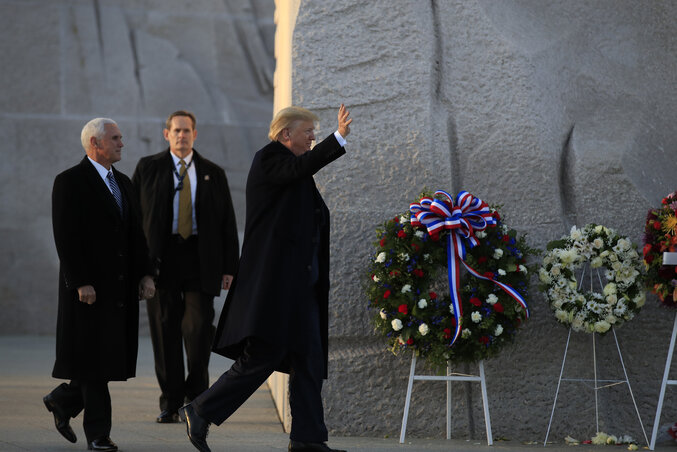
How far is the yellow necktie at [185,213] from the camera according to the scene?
6.02m

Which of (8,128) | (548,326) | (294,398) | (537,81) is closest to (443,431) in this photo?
(548,326)

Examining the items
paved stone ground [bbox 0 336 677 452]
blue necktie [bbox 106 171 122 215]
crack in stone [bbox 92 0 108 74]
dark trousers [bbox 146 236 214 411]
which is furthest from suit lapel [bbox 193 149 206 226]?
crack in stone [bbox 92 0 108 74]

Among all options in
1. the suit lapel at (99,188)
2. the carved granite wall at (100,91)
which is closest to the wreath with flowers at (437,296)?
the suit lapel at (99,188)

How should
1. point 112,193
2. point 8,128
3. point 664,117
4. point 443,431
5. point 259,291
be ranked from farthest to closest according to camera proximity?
point 8,128, point 664,117, point 443,431, point 112,193, point 259,291

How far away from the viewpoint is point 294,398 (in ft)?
15.0

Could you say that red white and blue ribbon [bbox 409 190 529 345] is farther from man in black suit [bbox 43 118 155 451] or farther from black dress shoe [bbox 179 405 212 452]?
man in black suit [bbox 43 118 155 451]

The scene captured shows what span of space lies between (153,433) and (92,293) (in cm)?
104

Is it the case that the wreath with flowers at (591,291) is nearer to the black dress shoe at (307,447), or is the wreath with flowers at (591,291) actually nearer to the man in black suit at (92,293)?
the black dress shoe at (307,447)

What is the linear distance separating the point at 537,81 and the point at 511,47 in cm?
25

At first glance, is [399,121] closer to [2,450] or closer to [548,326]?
[548,326]

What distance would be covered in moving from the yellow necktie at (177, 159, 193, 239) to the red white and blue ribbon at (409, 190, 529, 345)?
1.49m

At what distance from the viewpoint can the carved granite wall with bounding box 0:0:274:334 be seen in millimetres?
11070

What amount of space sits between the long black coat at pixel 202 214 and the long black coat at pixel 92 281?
976 millimetres

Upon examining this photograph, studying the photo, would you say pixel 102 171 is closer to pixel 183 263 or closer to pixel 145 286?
pixel 145 286
